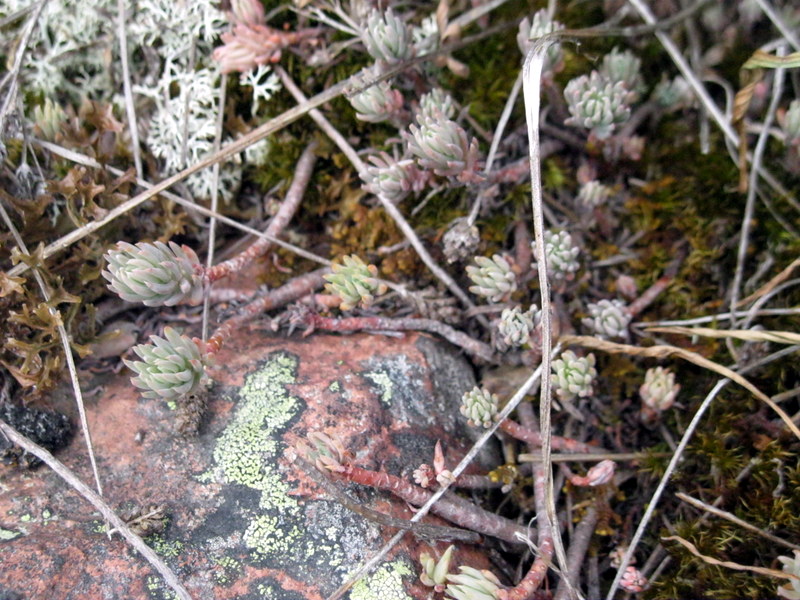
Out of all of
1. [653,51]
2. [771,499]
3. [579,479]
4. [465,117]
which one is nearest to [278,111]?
[465,117]

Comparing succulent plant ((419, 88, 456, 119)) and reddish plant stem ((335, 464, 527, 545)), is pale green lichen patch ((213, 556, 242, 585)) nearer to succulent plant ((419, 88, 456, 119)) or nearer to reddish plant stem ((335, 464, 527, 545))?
reddish plant stem ((335, 464, 527, 545))

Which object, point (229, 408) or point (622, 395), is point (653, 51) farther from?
point (229, 408)

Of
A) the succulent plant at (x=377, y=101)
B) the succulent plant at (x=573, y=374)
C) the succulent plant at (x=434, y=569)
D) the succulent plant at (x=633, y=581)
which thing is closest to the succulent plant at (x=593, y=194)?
the succulent plant at (x=573, y=374)

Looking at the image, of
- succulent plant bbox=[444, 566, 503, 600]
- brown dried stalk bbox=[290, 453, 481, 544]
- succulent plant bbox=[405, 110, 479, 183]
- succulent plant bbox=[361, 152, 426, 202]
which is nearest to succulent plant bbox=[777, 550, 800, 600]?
succulent plant bbox=[444, 566, 503, 600]

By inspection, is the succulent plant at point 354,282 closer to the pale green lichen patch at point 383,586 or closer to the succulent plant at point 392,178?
the succulent plant at point 392,178

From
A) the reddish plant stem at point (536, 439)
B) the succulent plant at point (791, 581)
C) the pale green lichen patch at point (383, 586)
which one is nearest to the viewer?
the succulent plant at point (791, 581)

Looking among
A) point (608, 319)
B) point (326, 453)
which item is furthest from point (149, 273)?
point (608, 319)
